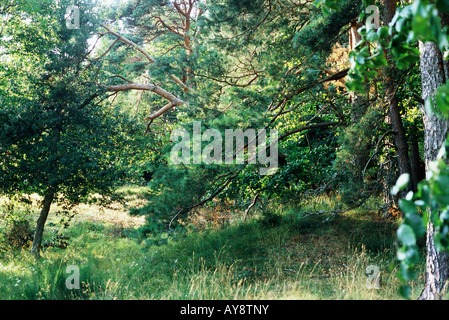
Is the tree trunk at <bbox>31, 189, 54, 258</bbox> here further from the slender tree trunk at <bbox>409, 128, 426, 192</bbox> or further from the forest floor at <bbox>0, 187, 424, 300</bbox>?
the slender tree trunk at <bbox>409, 128, 426, 192</bbox>


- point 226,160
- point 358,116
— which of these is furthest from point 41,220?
point 358,116

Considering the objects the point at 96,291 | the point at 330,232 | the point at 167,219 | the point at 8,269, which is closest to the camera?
the point at 96,291

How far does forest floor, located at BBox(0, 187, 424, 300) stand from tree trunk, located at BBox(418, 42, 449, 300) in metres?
0.52

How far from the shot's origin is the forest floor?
4621 mm

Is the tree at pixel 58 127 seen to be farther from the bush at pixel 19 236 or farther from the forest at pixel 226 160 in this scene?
the bush at pixel 19 236

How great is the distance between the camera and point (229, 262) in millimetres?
6734

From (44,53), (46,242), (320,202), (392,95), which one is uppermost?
(44,53)

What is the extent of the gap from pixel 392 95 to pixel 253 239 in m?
4.04

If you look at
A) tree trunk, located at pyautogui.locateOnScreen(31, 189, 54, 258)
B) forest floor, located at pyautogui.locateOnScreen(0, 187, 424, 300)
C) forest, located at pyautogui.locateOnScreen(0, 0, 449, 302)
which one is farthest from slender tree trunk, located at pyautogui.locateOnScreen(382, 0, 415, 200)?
tree trunk, located at pyautogui.locateOnScreen(31, 189, 54, 258)

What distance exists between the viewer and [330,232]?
7.63m

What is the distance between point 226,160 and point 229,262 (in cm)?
249

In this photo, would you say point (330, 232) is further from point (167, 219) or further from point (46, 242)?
point (46, 242)
